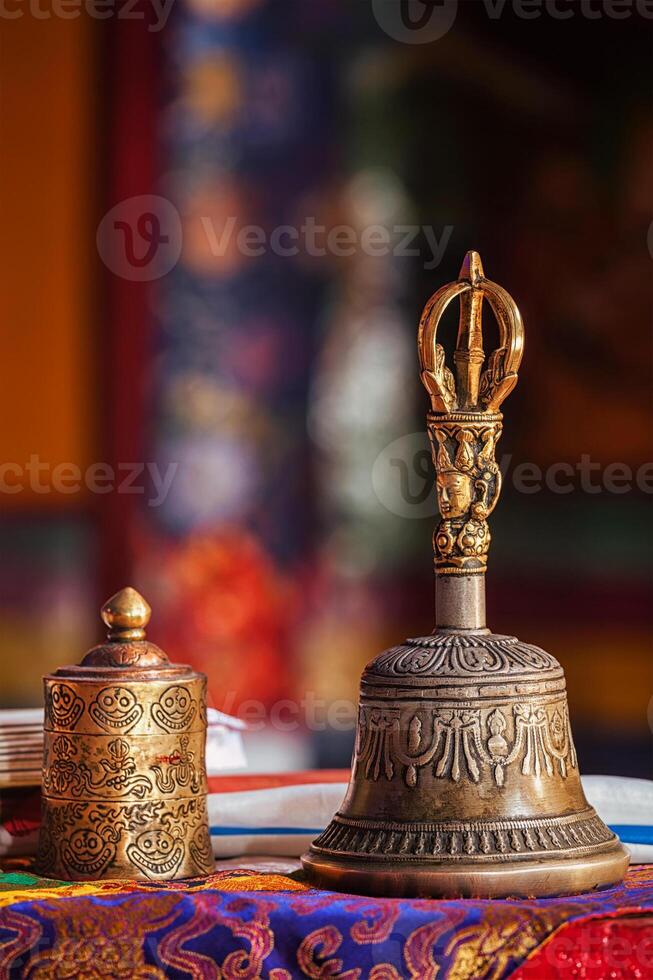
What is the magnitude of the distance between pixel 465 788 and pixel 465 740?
0.03 meters

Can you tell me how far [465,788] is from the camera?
1041 millimetres

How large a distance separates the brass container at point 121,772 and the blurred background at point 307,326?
2.58 m

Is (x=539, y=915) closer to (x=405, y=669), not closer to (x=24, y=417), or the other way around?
(x=405, y=669)

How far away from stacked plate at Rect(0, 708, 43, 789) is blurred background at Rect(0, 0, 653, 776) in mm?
2437

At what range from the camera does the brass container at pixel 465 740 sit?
102 centimetres

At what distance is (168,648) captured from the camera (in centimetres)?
388

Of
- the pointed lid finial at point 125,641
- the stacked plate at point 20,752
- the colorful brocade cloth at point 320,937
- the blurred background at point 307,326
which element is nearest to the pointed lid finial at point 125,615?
the pointed lid finial at point 125,641

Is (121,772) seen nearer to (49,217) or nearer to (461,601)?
(461,601)

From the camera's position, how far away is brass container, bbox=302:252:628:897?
3.34ft

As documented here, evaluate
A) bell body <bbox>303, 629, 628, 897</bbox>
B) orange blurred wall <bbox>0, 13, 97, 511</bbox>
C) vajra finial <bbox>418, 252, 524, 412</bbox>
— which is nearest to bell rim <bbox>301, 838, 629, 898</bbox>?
bell body <bbox>303, 629, 628, 897</bbox>

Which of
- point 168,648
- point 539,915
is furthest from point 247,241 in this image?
point 539,915

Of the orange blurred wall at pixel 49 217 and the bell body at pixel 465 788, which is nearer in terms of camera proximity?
the bell body at pixel 465 788

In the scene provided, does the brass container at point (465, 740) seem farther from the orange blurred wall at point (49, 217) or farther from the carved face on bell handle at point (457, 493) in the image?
the orange blurred wall at point (49, 217)

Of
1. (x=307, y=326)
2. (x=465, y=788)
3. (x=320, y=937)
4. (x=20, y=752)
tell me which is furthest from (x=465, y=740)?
(x=307, y=326)
